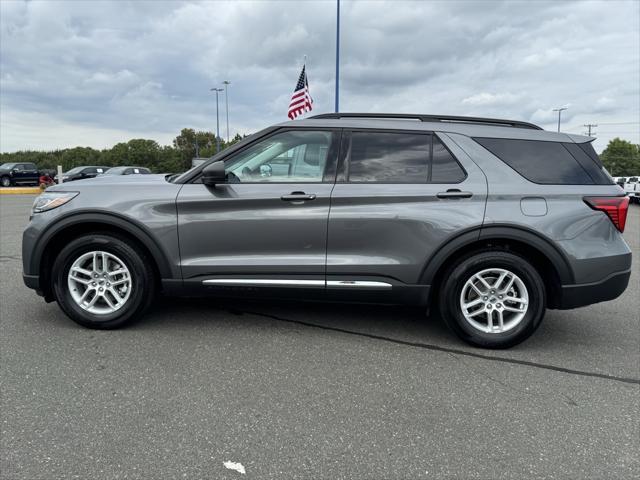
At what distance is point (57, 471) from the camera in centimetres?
209

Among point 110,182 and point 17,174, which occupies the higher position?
point 17,174

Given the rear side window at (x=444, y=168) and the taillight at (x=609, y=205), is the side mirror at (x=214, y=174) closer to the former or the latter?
the rear side window at (x=444, y=168)

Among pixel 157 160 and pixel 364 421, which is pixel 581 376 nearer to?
pixel 364 421

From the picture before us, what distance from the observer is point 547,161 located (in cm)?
361

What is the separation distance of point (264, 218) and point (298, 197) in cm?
31

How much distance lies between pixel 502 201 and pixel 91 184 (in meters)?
A: 3.28

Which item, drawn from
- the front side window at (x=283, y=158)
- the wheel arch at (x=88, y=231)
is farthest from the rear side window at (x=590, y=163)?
the wheel arch at (x=88, y=231)

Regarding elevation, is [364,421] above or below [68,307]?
below

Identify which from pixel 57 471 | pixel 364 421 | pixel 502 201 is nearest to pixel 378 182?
pixel 502 201

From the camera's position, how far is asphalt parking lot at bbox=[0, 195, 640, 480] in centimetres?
221

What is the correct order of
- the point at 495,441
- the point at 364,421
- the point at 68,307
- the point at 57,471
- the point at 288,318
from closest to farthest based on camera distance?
the point at 57,471, the point at 495,441, the point at 364,421, the point at 68,307, the point at 288,318

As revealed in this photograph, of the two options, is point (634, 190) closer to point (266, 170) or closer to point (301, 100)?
point (301, 100)

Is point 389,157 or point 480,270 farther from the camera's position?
point 389,157

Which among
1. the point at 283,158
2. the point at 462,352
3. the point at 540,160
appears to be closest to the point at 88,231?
the point at 283,158
